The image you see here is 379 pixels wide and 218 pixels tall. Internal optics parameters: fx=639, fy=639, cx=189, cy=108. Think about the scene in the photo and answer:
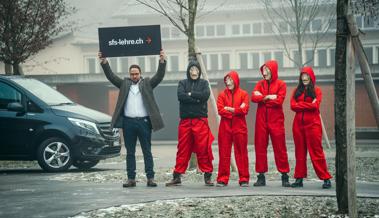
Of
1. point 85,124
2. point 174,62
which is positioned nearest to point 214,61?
point 174,62

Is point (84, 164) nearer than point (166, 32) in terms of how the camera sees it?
Yes

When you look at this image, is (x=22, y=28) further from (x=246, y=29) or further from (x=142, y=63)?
(x=246, y=29)

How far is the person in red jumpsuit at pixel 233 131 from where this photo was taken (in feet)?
33.4

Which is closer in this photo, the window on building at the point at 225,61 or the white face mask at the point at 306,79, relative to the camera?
the white face mask at the point at 306,79

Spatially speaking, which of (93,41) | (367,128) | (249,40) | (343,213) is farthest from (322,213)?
(93,41)

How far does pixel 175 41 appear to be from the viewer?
192 feet

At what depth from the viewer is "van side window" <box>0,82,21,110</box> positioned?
1315 centimetres

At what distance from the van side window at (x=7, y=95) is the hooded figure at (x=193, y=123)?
177 inches

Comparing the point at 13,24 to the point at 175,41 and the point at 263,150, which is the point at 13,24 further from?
the point at 175,41

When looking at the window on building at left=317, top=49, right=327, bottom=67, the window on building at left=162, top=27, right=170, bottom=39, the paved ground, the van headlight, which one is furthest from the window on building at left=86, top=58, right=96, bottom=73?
the paved ground

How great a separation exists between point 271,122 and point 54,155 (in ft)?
16.4

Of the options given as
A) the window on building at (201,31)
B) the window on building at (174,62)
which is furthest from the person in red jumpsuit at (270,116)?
the window on building at (201,31)

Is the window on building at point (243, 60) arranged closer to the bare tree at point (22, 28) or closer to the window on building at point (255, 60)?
the window on building at point (255, 60)

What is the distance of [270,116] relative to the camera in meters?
10.1
